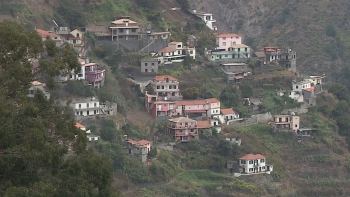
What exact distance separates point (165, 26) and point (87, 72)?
1006 cm

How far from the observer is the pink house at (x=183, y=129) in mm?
49844

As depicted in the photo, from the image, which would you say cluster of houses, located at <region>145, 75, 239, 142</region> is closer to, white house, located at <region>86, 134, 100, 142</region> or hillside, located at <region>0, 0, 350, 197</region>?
hillside, located at <region>0, 0, 350, 197</region>

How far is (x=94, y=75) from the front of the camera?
50.1 meters

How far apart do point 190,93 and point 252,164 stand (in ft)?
16.1

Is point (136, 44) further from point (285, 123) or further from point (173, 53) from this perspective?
point (285, 123)

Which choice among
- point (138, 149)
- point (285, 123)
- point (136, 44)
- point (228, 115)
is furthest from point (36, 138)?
point (136, 44)

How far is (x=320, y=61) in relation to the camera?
253 ft

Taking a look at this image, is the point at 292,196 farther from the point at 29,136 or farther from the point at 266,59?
the point at 29,136

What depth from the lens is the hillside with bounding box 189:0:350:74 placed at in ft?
257

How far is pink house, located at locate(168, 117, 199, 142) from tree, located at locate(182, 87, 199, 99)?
2500mm

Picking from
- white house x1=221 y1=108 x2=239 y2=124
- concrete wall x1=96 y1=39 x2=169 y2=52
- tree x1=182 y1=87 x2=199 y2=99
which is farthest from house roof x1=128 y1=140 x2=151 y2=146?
concrete wall x1=96 y1=39 x2=169 y2=52

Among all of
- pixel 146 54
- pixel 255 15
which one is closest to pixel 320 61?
pixel 255 15

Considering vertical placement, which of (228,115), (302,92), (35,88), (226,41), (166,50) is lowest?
(228,115)

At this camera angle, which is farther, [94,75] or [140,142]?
[94,75]
